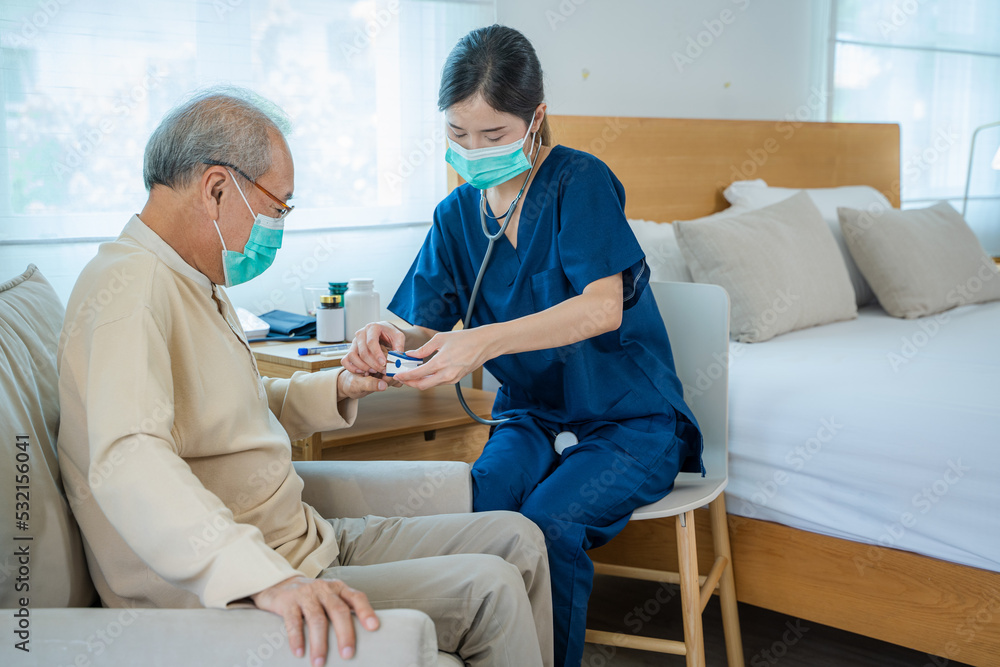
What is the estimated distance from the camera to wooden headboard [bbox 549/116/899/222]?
2.53m

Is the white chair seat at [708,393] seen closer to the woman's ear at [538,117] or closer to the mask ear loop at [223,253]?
the woman's ear at [538,117]

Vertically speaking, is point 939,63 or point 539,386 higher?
point 939,63

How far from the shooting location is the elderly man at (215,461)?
82 cm

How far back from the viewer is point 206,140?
998 millimetres

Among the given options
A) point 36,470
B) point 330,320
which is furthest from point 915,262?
point 36,470

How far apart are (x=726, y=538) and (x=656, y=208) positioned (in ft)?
4.20

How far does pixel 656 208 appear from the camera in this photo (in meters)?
2.64

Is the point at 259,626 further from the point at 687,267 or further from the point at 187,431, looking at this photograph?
the point at 687,267

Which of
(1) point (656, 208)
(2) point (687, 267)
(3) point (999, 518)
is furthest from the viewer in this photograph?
(1) point (656, 208)

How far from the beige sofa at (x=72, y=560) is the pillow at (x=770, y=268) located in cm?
103

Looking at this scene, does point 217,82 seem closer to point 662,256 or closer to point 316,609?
point 662,256

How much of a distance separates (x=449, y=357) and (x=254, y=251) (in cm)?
31

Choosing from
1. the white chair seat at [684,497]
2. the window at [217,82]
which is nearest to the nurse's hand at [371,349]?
the white chair seat at [684,497]

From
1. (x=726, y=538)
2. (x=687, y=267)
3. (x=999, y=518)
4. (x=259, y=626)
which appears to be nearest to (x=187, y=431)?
(x=259, y=626)
